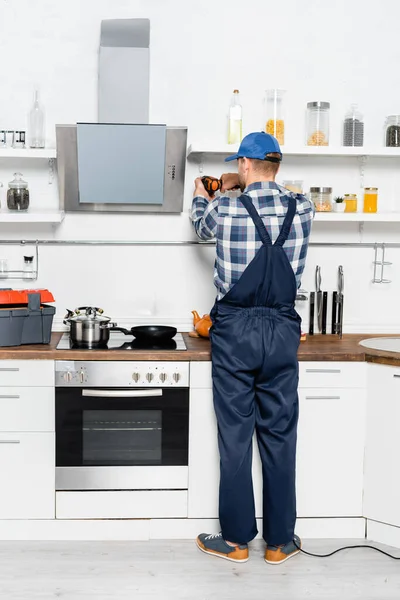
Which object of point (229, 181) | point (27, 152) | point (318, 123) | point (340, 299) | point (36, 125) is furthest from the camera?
point (340, 299)

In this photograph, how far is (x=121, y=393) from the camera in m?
3.45

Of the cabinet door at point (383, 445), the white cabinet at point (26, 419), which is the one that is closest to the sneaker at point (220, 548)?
the cabinet door at point (383, 445)

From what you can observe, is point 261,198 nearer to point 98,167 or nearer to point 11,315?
point 98,167

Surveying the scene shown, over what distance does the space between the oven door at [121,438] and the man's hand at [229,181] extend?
96 cm

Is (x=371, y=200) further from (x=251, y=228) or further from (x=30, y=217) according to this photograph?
(x=30, y=217)

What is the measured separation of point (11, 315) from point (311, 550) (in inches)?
67.4

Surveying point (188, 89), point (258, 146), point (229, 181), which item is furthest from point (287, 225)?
point (188, 89)

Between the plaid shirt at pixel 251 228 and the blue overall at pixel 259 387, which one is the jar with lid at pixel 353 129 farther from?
the blue overall at pixel 259 387

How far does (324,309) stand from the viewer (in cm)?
411

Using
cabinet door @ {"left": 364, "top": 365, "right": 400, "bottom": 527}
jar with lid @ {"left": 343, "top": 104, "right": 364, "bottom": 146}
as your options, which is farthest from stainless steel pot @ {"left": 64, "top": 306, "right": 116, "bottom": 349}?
jar with lid @ {"left": 343, "top": 104, "right": 364, "bottom": 146}

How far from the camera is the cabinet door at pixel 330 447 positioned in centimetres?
351

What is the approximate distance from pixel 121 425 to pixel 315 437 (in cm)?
87

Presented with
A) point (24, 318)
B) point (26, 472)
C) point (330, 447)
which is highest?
point (24, 318)

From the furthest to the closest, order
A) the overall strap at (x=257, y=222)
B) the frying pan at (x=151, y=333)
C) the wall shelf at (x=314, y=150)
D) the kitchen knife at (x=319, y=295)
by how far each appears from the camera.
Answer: the kitchen knife at (x=319, y=295)
the wall shelf at (x=314, y=150)
the frying pan at (x=151, y=333)
the overall strap at (x=257, y=222)
